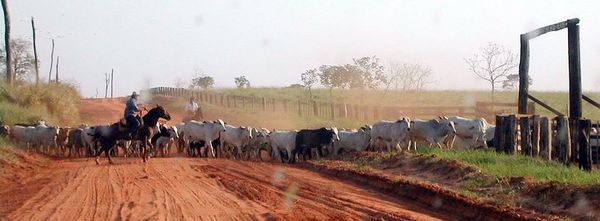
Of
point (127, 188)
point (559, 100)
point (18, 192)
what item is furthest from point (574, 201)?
point (559, 100)

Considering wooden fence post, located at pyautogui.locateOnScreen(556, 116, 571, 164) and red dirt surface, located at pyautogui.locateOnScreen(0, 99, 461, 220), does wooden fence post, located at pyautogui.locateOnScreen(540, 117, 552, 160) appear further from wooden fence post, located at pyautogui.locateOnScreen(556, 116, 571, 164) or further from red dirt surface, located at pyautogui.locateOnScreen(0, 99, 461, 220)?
red dirt surface, located at pyautogui.locateOnScreen(0, 99, 461, 220)

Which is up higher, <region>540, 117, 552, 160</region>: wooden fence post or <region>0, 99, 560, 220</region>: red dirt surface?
<region>540, 117, 552, 160</region>: wooden fence post

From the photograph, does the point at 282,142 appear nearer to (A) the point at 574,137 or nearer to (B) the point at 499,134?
(B) the point at 499,134

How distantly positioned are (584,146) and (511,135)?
263 centimetres

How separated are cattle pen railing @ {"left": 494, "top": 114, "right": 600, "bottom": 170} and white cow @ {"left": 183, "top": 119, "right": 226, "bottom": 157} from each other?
12592 millimetres

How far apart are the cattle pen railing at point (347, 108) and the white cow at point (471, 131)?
392cm

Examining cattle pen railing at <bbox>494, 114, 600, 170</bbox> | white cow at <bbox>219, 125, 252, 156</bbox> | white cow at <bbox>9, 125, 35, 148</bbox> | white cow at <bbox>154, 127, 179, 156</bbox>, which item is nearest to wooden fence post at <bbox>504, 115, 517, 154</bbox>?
cattle pen railing at <bbox>494, 114, 600, 170</bbox>

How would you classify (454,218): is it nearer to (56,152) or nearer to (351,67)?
(56,152)

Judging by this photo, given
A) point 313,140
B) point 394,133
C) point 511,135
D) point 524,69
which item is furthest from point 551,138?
point 313,140

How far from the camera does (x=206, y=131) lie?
2958 cm

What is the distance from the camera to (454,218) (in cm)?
1267

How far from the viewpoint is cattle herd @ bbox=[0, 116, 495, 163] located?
2620cm

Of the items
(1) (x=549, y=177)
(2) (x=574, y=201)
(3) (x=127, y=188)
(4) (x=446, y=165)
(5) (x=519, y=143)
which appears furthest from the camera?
(5) (x=519, y=143)

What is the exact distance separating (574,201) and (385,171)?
7720mm
